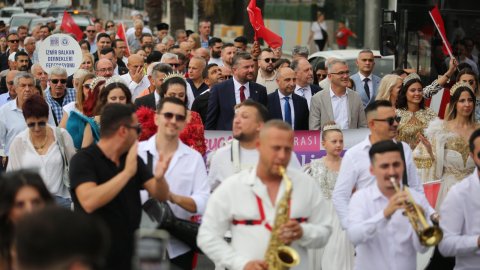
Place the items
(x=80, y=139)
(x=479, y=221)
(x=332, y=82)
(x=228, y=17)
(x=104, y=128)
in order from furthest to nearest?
(x=228, y=17) < (x=332, y=82) < (x=80, y=139) < (x=479, y=221) < (x=104, y=128)

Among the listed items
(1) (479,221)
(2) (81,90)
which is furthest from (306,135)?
(1) (479,221)

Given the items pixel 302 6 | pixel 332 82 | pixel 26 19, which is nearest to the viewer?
pixel 332 82

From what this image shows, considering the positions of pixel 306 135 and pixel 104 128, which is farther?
pixel 306 135

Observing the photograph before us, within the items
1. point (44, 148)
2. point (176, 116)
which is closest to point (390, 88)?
point (44, 148)

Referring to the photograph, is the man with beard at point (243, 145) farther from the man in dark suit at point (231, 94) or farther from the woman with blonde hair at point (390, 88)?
the woman with blonde hair at point (390, 88)

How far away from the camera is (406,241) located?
309 inches

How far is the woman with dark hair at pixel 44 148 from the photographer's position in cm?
1023

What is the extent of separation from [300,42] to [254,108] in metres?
34.5

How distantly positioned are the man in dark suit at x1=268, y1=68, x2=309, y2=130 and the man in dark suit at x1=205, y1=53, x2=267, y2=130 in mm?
176

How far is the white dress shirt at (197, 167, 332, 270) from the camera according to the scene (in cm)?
702

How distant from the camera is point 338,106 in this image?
13.9 meters

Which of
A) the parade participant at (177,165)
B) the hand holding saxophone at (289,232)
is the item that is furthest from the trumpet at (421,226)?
the parade participant at (177,165)

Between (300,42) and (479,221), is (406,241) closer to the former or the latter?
(479,221)

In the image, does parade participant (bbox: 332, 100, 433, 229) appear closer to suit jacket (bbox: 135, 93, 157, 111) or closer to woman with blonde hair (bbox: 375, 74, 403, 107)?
suit jacket (bbox: 135, 93, 157, 111)
